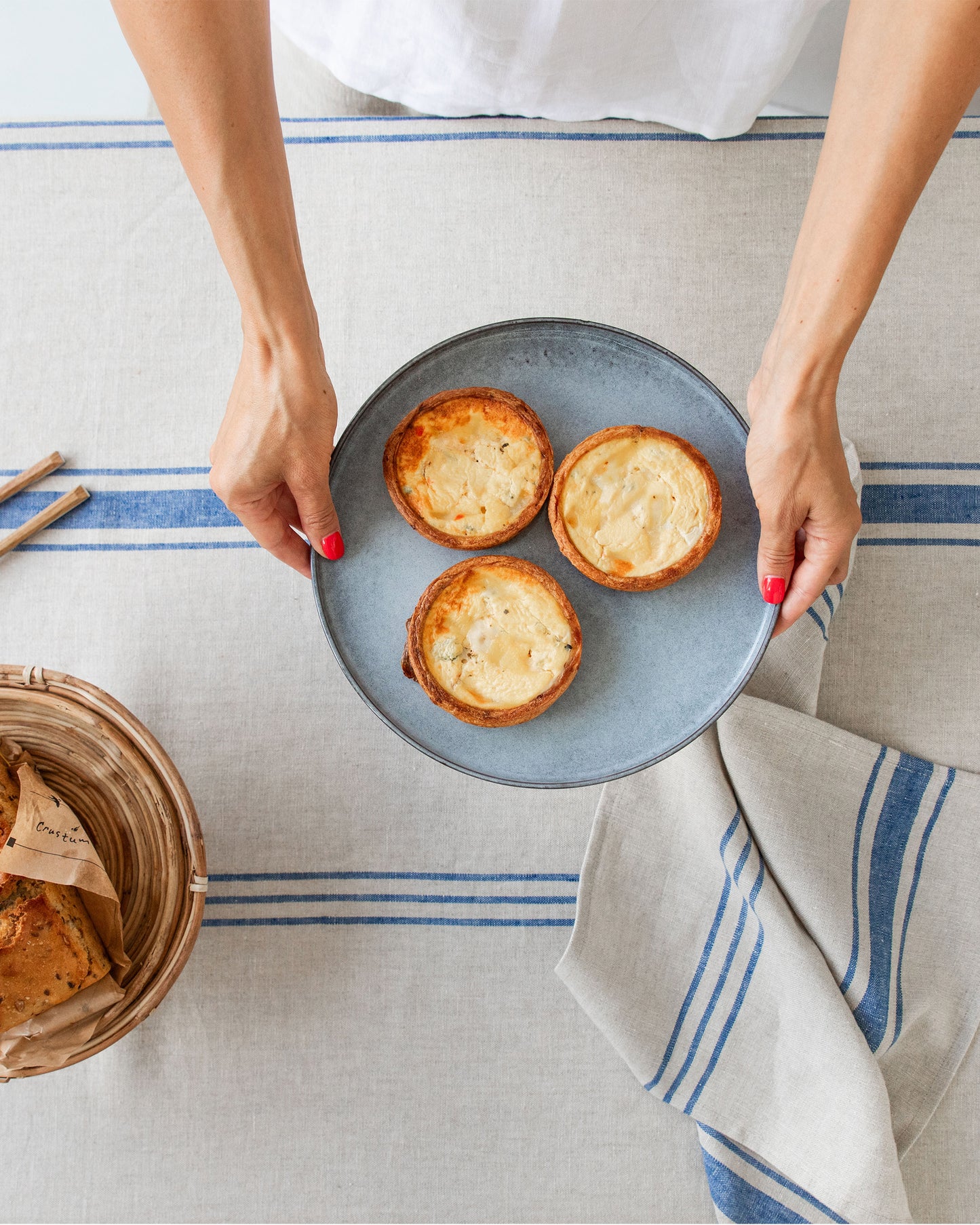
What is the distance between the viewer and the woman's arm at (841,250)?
3.45ft

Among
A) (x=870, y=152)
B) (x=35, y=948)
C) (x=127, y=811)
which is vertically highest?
(x=870, y=152)

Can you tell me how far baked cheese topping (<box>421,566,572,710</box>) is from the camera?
1.39 metres

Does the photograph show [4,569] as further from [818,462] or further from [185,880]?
[818,462]

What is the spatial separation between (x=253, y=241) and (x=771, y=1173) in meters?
1.83

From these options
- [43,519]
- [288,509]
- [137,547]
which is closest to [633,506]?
[288,509]

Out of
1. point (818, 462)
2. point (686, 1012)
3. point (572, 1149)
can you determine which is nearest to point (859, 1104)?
point (686, 1012)

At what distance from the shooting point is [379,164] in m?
1.75

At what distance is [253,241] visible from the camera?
119 cm

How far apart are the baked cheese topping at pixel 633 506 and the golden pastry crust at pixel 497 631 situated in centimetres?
10

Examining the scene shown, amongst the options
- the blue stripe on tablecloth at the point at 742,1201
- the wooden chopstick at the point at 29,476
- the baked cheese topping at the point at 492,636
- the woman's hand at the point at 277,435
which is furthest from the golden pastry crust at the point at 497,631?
the blue stripe on tablecloth at the point at 742,1201

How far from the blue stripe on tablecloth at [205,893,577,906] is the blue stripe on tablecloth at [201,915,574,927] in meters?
0.03

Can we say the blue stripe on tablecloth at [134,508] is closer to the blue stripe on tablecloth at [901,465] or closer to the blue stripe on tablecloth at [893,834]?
the blue stripe on tablecloth at [901,465]

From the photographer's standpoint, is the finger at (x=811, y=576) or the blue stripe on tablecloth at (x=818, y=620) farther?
the blue stripe on tablecloth at (x=818, y=620)

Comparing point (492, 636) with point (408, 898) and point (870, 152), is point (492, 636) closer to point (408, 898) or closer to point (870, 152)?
point (408, 898)
